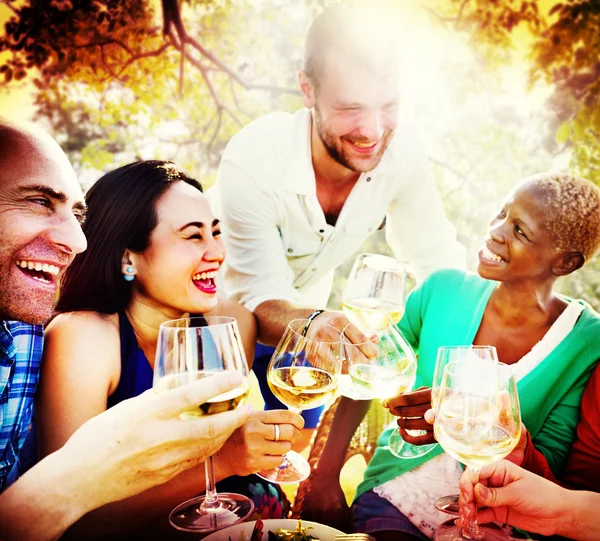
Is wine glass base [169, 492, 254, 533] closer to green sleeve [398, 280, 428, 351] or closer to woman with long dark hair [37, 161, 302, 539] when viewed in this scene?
→ woman with long dark hair [37, 161, 302, 539]

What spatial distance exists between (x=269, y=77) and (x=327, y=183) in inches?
19.5

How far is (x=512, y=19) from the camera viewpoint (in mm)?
2061

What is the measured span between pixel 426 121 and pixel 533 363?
1.16 meters

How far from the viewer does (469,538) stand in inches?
44.9

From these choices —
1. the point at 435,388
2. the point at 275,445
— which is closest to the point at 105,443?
the point at 275,445

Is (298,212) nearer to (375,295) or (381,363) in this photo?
(375,295)

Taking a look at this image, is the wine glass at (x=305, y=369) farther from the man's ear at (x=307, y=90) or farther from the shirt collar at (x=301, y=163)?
the man's ear at (x=307, y=90)

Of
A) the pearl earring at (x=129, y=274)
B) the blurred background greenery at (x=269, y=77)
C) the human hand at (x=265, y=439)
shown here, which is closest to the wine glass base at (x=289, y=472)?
the human hand at (x=265, y=439)

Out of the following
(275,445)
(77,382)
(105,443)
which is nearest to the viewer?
(105,443)

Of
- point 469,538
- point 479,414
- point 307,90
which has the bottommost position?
point 469,538

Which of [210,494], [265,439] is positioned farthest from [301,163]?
[210,494]

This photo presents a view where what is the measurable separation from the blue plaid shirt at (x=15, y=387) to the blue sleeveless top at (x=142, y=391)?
216 mm

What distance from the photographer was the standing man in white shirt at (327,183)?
1.90 meters

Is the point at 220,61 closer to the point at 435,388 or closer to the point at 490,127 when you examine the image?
the point at 490,127
